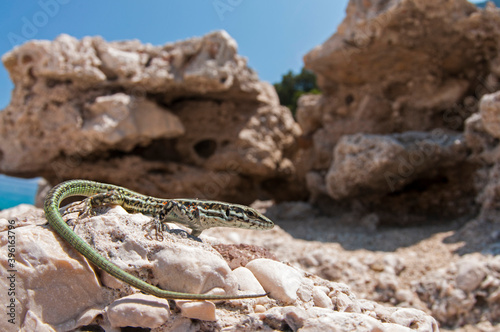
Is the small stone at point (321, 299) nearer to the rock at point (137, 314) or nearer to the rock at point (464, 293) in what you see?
the rock at point (137, 314)

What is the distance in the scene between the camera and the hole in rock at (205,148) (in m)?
9.60

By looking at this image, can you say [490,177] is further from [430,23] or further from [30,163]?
[30,163]

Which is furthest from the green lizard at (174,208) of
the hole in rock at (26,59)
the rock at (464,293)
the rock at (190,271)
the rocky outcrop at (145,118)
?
the hole in rock at (26,59)

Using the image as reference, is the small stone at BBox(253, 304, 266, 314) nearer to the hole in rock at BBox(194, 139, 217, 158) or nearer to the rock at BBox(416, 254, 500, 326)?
the rock at BBox(416, 254, 500, 326)

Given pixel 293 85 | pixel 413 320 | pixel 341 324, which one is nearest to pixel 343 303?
pixel 413 320

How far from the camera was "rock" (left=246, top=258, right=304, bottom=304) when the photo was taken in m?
2.02

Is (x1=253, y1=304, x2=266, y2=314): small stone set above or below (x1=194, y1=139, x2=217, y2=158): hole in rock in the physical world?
below

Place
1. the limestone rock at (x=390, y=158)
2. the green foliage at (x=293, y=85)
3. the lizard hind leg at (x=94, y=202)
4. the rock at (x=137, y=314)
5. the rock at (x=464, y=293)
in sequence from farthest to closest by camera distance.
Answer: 1. the green foliage at (x=293, y=85)
2. the limestone rock at (x=390, y=158)
3. the rock at (x=464, y=293)
4. the lizard hind leg at (x=94, y=202)
5. the rock at (x=137, y=314)

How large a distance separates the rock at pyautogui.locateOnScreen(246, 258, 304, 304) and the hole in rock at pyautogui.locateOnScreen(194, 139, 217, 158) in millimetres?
7482

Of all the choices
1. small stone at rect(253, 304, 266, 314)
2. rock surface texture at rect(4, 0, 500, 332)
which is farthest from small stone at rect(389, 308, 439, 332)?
small stone at rect(253, 304, 266, 314)

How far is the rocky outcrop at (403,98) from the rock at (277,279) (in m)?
5.53

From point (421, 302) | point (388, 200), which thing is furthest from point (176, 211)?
point (388, 200)

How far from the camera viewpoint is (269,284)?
2062 millimetres

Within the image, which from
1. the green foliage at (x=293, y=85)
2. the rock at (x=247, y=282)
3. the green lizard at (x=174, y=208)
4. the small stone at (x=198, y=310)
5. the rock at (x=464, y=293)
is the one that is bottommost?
the rock at (x=464, y=293)
